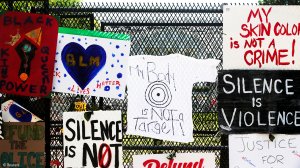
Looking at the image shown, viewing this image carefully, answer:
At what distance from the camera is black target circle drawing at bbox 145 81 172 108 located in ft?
9.73

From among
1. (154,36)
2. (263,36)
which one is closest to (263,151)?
(263,36)

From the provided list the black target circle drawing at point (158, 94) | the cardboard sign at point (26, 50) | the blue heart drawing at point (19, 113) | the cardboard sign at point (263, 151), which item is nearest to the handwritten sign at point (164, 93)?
the black target circle drawing at point (158, 94)

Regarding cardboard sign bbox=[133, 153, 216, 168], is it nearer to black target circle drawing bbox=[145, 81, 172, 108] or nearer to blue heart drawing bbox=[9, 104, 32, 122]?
black target circle drawing bbox=[145, 81, 172, 108]

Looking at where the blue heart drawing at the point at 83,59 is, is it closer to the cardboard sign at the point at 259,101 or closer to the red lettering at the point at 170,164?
the red lettering at the point at 170,164

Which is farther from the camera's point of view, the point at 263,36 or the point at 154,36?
the point at 154,36

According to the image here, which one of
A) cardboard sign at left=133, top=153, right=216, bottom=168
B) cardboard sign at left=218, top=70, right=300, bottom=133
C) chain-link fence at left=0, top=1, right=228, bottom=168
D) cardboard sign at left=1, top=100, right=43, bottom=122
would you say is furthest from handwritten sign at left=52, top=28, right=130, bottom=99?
cardboard sign at left=218, top=70, right=300, bottom=133

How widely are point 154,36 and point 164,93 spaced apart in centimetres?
37

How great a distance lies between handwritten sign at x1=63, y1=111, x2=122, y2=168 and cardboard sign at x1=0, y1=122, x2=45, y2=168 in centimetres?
16

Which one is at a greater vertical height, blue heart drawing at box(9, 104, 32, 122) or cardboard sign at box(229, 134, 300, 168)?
blue heart drawing at box(9, 104, 32, 122)

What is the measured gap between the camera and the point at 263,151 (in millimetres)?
3033

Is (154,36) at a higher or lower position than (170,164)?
higher

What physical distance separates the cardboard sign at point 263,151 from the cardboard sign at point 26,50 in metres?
1.20

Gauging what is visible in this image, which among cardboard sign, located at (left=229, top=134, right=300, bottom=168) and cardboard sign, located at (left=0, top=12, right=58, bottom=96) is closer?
cardboard sign, located at (left=0, top=12, right=58, bottom=96)

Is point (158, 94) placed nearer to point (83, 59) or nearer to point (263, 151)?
point (83, 59)
